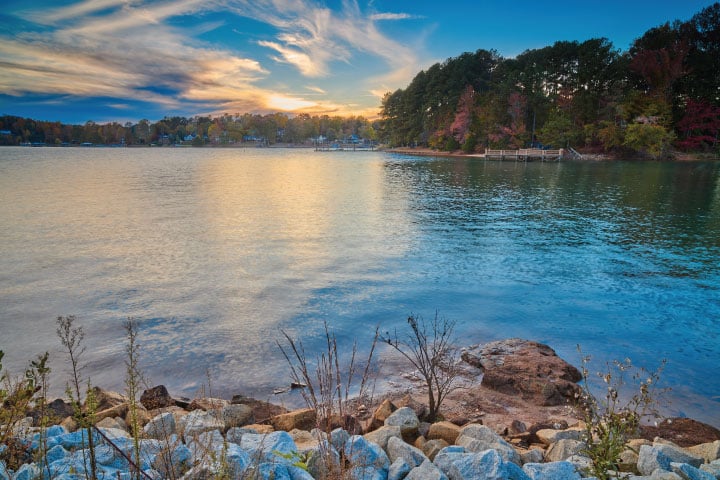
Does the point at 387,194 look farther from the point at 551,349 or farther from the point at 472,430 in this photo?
the point at 472,430

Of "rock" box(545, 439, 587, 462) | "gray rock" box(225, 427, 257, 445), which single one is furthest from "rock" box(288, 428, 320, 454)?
"rock" box(545, 439, 587, 462)

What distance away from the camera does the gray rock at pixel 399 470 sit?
3629 millimetres

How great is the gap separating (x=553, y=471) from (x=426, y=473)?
108 centimetres

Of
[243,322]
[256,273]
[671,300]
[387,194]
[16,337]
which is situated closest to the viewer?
[16,337]

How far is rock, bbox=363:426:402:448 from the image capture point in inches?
171

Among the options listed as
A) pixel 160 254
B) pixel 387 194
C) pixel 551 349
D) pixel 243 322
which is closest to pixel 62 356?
pixel 243 322

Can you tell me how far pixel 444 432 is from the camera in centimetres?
482

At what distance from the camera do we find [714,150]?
60.5 metres

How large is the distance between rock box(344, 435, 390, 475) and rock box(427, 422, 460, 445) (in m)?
1.10

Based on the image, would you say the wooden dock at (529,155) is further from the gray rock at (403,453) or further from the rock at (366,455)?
the rock at (366,455)

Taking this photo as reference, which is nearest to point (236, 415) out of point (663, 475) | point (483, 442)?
point (483, 442)

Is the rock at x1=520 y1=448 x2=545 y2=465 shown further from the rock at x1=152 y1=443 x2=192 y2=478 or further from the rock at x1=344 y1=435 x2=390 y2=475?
the rock at x1=152 y1=443 x2=192 y2=478

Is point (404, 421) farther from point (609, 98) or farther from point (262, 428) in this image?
point (609, 98)

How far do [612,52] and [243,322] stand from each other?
78.8 m
